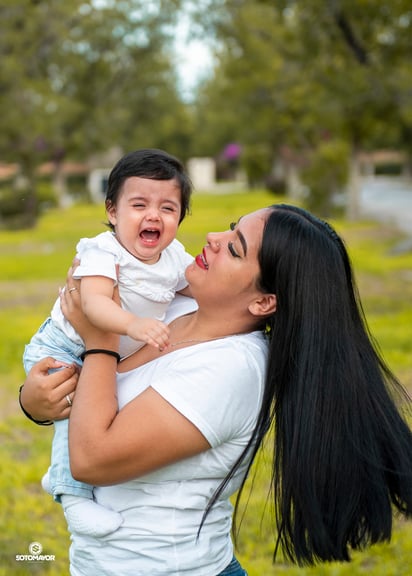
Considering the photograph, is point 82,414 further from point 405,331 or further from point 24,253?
point 24,253

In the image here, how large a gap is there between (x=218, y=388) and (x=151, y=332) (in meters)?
0.21

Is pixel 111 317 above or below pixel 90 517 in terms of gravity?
above

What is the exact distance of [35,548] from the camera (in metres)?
4.21

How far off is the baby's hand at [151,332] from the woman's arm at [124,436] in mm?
117

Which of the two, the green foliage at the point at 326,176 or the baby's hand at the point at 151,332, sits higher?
the baby's hand at the point at 151,332

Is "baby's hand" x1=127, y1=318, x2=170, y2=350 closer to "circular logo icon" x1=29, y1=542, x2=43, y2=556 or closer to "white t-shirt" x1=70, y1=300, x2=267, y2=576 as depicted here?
"white t-shirt" x1=70, y1=300, x2=267, y2=576

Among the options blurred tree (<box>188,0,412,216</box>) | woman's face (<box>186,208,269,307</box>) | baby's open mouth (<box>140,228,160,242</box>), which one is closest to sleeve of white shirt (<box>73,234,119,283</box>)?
baby's open mouth (<box>140,228,160,242</box>)

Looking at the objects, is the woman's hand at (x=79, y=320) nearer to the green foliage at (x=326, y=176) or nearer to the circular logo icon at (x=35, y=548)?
the circular logo icon at (x=35, y=548)

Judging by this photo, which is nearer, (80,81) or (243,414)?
(243,414)

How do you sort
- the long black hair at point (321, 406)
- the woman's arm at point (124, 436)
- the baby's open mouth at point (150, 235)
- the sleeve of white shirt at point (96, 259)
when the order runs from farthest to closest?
1. the baby's open mouth at point (150, 235)
2. the sleeve of white shirt at point (96, 259)
3. the long black hair at point (321, 406)
4. the woman's arm at point (124, 436)

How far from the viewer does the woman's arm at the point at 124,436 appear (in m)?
1.95

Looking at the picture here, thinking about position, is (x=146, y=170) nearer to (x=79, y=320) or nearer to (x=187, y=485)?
(x=79, y=320)

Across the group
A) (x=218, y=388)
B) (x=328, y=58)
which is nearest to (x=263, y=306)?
(x=218, y=388)

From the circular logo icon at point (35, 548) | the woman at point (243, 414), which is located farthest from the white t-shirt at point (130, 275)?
the circular logo icon at point (35, 548)
